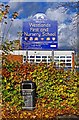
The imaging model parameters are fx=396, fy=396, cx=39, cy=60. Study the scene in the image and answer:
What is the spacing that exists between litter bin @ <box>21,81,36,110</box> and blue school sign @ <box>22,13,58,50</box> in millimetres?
554

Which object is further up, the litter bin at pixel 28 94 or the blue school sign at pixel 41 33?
the blue school sign at pixel 41 33

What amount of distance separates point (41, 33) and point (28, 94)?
0.93 m

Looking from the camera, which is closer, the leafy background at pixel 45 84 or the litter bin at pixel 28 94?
the litter bin at pixel 28 94

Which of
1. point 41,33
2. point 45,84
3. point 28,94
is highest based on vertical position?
point 41,33

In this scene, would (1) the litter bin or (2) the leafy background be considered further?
(2) the leafy background

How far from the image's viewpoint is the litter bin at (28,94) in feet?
18.9

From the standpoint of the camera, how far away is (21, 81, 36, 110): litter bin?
575 cm

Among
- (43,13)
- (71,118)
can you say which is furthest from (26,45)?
(71,118)

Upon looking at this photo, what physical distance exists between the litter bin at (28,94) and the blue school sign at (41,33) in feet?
1.82

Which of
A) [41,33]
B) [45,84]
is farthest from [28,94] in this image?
[41,33]

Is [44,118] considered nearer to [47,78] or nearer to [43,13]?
[47,78]

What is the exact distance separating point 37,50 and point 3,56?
51 centimetres

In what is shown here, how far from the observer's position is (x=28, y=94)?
577cm

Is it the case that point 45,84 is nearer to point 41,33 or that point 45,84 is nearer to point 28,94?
point 28,94
